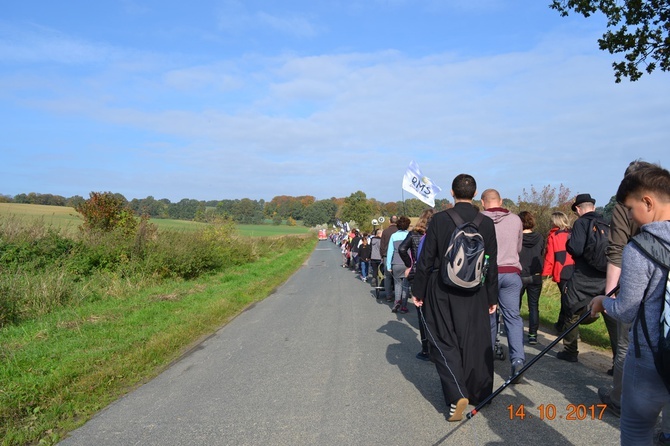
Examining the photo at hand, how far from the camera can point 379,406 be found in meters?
4.50

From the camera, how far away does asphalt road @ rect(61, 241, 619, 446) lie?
3.87 meters

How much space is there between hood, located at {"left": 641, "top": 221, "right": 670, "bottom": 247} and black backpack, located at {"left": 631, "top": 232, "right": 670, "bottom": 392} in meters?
0.02

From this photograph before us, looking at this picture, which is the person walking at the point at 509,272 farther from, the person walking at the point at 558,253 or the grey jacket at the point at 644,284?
the grey jacket at the point at 644,284

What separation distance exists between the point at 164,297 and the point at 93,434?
27.3 ft

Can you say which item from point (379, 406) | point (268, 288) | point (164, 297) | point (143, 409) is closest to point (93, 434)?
point (143, 409)

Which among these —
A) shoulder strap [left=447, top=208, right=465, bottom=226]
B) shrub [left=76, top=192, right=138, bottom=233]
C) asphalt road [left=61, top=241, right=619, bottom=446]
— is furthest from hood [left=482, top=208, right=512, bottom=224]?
shrub [left=76, top=192, right=138, bottom=233]

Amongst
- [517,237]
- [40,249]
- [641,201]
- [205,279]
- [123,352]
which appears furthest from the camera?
[205,279]

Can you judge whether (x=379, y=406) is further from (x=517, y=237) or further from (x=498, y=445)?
(x=517, y=237)

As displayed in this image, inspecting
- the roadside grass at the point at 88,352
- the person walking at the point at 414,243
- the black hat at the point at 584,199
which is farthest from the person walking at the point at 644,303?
the person walking at the point at 414,243

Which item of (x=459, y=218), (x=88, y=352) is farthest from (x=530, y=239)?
(x=88, y=352)

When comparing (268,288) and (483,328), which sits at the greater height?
(483,328)

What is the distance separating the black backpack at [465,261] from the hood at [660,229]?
1811mm

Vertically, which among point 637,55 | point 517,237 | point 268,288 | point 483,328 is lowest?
point 268,288
